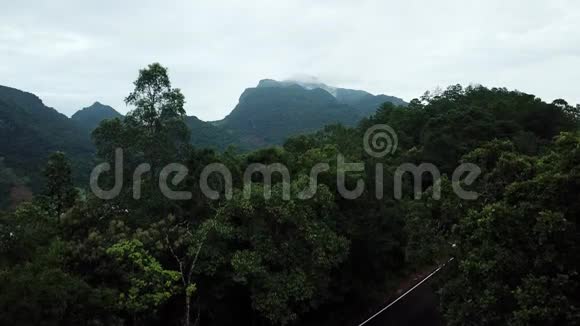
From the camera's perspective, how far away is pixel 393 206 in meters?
18.2

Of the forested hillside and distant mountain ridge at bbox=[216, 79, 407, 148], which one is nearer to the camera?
the forested hillside

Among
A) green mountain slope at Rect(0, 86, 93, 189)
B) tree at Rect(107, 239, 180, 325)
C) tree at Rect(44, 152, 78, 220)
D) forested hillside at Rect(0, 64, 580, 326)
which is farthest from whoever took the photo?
green mountain slope at Rect(0, 86, 93, 189)

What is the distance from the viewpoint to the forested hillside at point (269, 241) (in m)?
9.03

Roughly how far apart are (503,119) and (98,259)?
106 feet

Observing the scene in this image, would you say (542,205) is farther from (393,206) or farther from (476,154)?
(393,206)

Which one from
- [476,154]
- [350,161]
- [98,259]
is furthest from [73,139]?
[476,154]

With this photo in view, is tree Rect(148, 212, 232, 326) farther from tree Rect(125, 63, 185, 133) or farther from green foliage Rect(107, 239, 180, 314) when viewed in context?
tree Rect(125, 63, 185, 133)

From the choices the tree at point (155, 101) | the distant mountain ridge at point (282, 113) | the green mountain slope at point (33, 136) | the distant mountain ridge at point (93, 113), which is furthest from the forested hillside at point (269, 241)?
the distant mountain ridge at point (93, 113)

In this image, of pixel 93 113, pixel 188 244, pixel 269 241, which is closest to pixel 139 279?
pixel 188 244

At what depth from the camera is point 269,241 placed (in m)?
13.4

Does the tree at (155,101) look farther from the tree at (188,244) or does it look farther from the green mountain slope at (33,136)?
the green mountain slope at (33,136)

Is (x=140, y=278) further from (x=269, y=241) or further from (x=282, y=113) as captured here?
(x=282, y=113)

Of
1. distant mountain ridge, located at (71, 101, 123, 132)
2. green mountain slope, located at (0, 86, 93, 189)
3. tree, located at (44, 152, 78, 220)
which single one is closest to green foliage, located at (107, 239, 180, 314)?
tree, located at (44, 152, 78, 220)

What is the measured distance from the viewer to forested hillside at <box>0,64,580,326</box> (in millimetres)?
9031
